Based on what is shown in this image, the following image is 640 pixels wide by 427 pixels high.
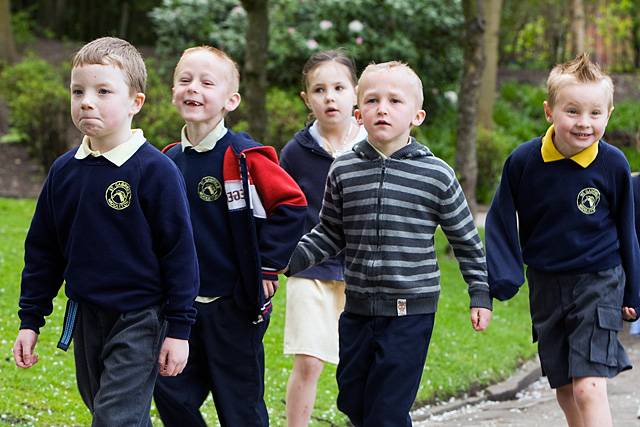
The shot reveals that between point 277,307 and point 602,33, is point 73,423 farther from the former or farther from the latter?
point 602,33

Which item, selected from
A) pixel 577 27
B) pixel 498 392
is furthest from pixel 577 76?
pixel 577 27

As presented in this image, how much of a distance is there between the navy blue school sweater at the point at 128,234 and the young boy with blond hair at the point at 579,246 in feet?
5.29

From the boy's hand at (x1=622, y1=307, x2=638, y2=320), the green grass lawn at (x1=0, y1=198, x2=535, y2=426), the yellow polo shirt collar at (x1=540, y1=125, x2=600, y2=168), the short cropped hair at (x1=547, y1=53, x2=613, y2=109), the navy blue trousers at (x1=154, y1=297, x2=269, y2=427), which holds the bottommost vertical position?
the green grass lawn at (x1=0, y1=198, x2=535, y2=426)

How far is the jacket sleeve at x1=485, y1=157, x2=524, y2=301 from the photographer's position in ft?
16.7

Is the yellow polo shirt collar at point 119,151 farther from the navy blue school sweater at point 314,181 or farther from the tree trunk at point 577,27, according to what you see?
the tree trunk at point 577,27

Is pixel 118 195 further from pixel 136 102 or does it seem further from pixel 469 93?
pixel 469 93

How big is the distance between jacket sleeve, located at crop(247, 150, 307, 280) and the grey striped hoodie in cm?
21

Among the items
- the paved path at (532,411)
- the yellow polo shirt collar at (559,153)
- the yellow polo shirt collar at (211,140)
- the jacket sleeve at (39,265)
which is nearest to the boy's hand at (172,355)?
the jacket sleeve at (39,265)

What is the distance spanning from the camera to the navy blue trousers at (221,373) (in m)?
4.77

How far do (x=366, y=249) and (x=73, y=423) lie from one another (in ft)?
6.98

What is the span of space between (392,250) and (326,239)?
0.38 metres

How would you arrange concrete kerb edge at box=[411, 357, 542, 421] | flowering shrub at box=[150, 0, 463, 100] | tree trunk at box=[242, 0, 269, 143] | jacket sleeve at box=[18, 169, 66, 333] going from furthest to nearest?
flowering shrub at box=[150, 0, 463, 100], tree trunk at box=[242, 0, 269, 143], concrete kerb edge at box=[411, 357, 542, 421], jacket sleeve at box=[18, 169, 66, 333]

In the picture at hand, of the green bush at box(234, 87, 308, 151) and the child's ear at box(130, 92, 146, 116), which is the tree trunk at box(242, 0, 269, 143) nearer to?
the green bush at box(234, 87, 308, 151)

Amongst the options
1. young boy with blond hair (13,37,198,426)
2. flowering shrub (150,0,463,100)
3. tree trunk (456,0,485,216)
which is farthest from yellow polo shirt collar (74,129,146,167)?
flowering shrub (150,0,463,100)
